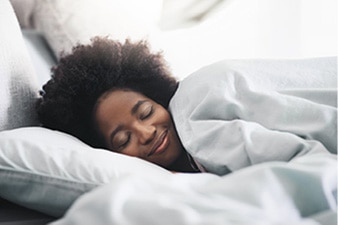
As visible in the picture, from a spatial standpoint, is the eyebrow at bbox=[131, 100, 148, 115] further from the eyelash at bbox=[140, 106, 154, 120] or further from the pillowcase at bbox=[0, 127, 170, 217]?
the pillowcase at bbox=[0, 127, 170, 217]

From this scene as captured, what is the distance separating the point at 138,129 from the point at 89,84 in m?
0.16

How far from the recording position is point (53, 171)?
75 centimetres

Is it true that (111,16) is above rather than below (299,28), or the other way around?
above

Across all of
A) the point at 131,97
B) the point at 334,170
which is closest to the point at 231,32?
the point at 131,97

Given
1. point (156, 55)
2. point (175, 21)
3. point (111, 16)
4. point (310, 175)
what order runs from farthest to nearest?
1. point (175, 21)
2. point (111, 16)
3. point (156, 55)
4. point (310, 175)

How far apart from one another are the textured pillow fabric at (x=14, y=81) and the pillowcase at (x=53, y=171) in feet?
0.56

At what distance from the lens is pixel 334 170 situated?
583 millimetres


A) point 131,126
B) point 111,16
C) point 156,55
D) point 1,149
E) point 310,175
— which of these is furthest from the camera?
point 111,16

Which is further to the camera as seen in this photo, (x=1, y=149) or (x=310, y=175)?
(x=1, y=149)

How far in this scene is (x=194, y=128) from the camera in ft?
2.90

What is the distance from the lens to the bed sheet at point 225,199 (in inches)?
18.4

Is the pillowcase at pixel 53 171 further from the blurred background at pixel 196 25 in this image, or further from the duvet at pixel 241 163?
the blurred background at pixel 196 25

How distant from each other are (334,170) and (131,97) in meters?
0.51

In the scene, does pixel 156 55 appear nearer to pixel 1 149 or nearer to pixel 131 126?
pixel 131 126
